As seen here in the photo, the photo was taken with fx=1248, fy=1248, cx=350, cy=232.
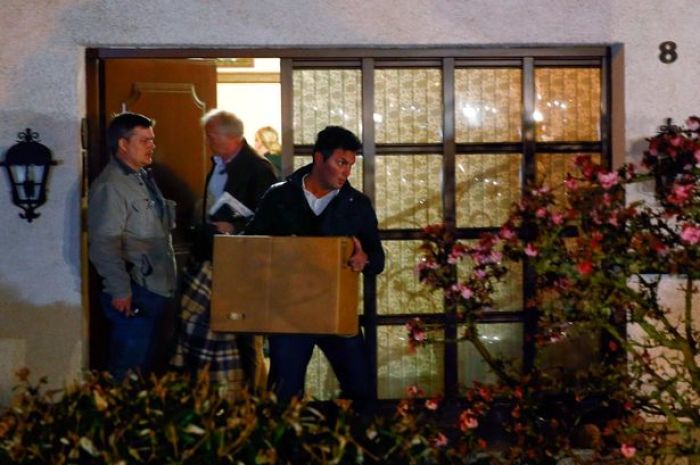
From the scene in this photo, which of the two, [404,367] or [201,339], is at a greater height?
[201,339]

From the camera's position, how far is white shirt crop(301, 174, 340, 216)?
638cm

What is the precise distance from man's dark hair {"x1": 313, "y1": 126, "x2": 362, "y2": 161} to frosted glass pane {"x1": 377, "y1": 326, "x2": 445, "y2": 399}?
1.28 metres

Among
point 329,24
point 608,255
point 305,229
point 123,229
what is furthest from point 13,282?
point 608,255

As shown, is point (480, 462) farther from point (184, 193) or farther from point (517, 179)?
point (184, 193)

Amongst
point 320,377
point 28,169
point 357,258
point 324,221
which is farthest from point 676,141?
point 28,169

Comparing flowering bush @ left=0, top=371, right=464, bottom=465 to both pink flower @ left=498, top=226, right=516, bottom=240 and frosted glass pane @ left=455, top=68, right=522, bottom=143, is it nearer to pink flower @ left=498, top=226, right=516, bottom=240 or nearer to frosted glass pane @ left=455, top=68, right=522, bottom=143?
pink flower @ left=498, top=226, right=516, bottom=240

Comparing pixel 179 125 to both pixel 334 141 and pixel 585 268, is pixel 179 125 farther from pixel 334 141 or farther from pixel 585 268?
pixel 585 268

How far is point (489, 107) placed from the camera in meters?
7.00

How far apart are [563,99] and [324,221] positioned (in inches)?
64.0

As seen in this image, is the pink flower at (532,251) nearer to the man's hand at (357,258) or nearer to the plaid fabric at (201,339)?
the man's hand at (357,258)

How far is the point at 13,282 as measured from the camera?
267 inches

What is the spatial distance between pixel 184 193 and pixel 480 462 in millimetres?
4093

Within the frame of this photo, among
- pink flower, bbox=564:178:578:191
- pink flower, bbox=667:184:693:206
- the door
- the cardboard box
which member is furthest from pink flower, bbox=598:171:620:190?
the door

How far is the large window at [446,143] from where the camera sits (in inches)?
273
